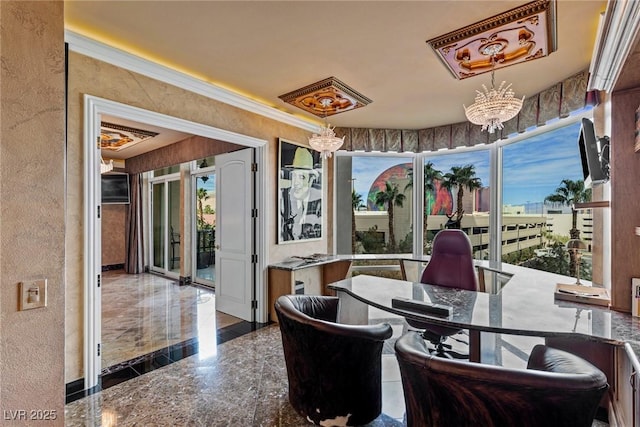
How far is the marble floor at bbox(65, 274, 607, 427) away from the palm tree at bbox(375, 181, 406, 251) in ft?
6.21

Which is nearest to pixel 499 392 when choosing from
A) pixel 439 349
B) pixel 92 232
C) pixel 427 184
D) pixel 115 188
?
pixel 439 349

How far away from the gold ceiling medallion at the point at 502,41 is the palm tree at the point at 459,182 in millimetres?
2075

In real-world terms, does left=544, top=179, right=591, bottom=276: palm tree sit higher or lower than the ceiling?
Result: lower

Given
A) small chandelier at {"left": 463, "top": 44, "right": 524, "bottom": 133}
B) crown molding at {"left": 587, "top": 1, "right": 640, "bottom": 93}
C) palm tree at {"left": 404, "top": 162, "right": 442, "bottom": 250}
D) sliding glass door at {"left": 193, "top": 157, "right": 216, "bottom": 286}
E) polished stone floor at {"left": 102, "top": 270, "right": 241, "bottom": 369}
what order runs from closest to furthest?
crown molding at {"left": 587, "top": 1, "right": 640, "bottom": 93}
small chandelier at {"left": 463, "top": 44, "right": 524, "bottom": 133}
polished stone floor at {"left": 102, "top": 270, "right": 241, "bottom": 369}
palm tree at {"left": 404, "top": 162, "right": 442, "bottom": 250}
sliding glass door at {"left": 193, "top": 157, "right": 216, "bottom": 286}

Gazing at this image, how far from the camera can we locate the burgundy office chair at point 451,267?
9.37 feet

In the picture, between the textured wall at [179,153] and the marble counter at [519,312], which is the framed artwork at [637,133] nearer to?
the marble counter at [519,312]

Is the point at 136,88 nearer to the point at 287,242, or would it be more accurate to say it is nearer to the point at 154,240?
the point at 287,242

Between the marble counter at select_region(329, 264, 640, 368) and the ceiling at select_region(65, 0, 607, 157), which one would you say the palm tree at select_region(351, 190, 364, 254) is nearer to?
the ceiling at select_region(65, 0, 607, 157)

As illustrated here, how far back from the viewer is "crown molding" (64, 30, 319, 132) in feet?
7.79

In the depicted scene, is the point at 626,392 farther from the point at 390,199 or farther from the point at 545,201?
the point at 390,199

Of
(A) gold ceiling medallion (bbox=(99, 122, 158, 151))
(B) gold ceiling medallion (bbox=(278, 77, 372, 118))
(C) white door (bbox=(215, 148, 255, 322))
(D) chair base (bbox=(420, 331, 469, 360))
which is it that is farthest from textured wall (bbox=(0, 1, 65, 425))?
(A) gold ceiling medallion (bbox=(99, 122, 158, 151))

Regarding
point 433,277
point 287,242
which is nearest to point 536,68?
point 433,277

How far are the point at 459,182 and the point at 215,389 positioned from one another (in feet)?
14.2

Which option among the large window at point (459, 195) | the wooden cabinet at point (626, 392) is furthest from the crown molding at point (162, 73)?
the wooden cabinet at point (626, 392)
